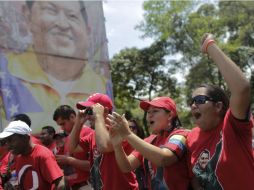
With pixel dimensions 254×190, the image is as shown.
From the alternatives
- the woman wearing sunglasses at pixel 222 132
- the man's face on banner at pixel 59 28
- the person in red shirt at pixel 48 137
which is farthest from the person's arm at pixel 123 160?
the man's face on banner at pixel 59 28

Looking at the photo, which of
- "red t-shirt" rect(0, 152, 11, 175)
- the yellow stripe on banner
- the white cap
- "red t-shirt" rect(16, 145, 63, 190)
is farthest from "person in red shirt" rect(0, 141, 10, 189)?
the yellow stripe on banner

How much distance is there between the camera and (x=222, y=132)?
246cm

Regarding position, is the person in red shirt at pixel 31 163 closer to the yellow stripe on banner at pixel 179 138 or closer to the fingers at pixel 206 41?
the yellow stripe on banner at pixel 179 138

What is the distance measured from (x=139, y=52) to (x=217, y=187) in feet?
68.7

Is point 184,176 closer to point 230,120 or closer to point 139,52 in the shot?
point 230,120

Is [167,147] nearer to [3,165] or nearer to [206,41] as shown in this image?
[206,41]

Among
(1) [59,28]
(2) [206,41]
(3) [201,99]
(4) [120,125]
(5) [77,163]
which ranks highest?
(1) [59,28]

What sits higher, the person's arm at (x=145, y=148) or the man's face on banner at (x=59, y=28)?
the man's face on banner at (x=59, y=28)

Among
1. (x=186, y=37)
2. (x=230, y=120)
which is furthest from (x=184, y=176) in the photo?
(x=186, y=37)

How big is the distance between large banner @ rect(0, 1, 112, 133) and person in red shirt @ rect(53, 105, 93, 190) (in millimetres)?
4326

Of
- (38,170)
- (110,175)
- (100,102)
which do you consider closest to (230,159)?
(110,175)

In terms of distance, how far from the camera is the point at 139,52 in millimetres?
23188

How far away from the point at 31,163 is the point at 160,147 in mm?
1369

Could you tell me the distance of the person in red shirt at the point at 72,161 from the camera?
170 inches
